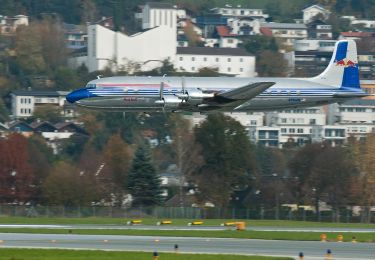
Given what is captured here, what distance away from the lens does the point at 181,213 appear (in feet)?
359

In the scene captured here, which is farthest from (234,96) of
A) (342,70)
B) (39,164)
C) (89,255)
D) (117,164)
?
(39,164)

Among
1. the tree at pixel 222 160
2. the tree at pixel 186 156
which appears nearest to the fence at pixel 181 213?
the tree at pixel 222 160

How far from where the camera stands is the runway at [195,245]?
65.5 meters

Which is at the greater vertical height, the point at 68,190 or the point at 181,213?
the point at 68,190

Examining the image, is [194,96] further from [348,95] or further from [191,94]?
[348,95]

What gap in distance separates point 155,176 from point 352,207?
19.3 m

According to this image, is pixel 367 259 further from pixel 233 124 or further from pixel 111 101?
pixel 233 124

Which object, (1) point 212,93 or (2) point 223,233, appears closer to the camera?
(2) point 223,233

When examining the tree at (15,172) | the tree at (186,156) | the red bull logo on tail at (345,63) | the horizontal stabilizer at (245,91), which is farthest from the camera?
the tree at (186,156)

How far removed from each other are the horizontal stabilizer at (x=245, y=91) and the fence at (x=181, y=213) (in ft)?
59.9

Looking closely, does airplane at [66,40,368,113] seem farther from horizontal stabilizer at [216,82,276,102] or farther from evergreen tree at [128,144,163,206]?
evergreen tree at [128,144,163,206]

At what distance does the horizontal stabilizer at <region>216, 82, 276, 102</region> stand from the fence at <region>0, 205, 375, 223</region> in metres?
18.3

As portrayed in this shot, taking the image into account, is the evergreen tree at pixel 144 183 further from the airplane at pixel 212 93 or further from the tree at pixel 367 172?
the airplane at pixel 212 93

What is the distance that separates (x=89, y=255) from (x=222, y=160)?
7220cm
